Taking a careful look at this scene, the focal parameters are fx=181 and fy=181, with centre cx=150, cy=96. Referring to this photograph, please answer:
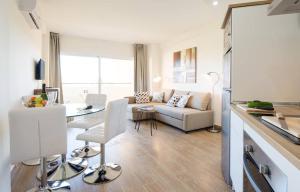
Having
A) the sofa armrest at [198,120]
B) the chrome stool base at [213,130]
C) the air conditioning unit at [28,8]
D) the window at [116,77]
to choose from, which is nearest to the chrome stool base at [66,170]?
the air conditioning unit at [28,8]

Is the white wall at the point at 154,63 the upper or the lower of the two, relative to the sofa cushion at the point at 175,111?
upper

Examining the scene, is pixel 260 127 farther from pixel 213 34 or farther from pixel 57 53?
pixel 57 53

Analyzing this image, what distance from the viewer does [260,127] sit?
960mm

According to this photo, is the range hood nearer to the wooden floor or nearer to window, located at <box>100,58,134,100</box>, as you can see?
the wooden floor

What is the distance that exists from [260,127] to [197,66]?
4167 millimetres

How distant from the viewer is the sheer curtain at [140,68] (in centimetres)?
648

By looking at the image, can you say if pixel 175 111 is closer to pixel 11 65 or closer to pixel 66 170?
pixel 66 170

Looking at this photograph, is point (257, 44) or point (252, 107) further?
point (257, 44)

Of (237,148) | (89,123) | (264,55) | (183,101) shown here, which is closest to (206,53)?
(183,101)

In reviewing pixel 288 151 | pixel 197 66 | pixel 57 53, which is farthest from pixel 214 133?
pixel 57 53

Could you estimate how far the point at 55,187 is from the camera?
1916mm

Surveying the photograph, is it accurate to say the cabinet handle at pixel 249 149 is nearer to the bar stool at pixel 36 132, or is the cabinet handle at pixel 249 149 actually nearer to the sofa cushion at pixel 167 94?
the bar stool at pixel 36 132

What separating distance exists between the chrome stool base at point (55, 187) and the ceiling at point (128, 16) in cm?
286

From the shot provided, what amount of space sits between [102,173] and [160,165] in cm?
78
